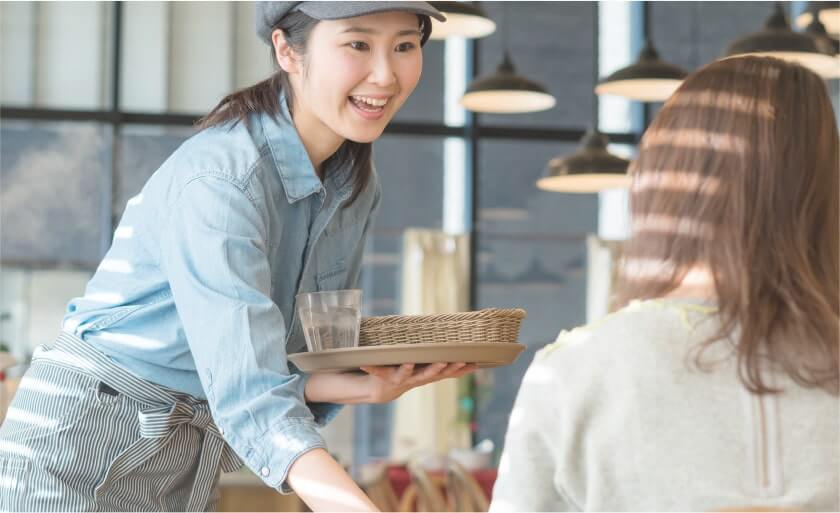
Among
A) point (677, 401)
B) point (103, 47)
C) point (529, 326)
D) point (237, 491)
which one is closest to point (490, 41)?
point (529, 326)

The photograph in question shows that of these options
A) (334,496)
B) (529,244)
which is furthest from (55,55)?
(334,496)

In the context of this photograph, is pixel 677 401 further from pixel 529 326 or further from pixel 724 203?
pixel 529 326

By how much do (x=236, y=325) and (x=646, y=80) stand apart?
3.53 metres

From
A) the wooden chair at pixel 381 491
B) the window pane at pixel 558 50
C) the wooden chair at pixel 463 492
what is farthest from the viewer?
the window pane at pixel 558 50

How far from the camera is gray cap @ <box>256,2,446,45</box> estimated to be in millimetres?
1550

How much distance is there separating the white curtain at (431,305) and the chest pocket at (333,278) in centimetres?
579

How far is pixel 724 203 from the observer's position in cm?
116

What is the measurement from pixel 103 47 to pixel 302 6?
6625mm

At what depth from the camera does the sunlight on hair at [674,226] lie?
1168mm

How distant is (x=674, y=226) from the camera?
3.88 feet

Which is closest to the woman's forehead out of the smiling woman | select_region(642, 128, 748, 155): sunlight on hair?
the smiling woman

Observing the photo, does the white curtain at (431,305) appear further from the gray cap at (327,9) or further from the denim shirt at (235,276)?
the gray cap at (327,9)

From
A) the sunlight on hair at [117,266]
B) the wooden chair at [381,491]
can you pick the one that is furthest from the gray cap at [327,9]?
the wooden chair at [381,491]

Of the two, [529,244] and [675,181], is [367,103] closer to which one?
[675,181]
